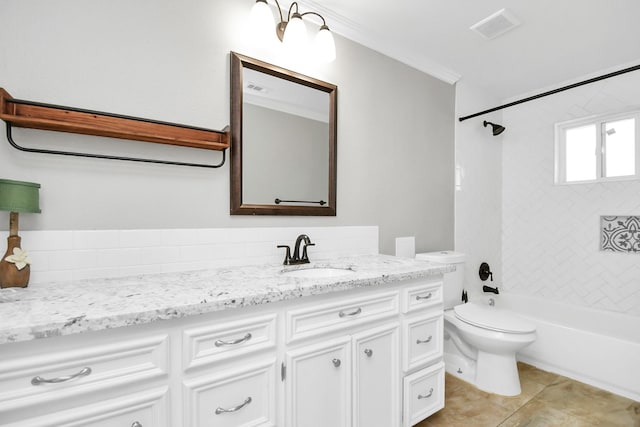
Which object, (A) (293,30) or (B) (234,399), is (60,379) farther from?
(A) (293,30)

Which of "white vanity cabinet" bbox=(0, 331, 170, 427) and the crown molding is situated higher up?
the crown molding

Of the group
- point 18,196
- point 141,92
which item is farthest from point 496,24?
point 18,196

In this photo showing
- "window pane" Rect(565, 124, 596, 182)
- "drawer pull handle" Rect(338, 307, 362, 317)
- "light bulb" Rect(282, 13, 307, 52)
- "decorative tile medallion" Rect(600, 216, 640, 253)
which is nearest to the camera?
"drawer pull handle" Rect(338, 307, 362, 317)

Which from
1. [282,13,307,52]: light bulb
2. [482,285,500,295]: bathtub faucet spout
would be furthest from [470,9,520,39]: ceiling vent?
[482,285,500,295]: bathtub faucet spout

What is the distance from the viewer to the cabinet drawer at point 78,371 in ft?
2.39

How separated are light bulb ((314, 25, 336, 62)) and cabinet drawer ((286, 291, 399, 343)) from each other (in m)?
1.36

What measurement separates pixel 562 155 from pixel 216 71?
305cm

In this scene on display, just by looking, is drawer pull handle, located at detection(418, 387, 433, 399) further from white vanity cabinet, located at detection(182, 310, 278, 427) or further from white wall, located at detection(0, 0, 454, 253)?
white wall, located at detection(0, 0, 454, 253)

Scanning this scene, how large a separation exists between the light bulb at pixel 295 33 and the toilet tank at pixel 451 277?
5.32 feet

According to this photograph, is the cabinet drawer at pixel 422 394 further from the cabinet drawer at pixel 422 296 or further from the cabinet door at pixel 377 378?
the cabinet drawer at pixel 422 296

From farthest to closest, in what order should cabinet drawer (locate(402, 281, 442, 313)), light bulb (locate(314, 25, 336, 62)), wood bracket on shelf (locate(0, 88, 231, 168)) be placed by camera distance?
1. light bulb (locate(314, 25, 336, 62))
2. cabinet drawer (locate(402, 281, 442, 313))
3. wood bracket on shelf (locate(0, 88, 231, 168))

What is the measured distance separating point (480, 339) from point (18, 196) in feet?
7.98

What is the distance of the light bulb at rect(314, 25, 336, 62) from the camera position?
1730 millimetres

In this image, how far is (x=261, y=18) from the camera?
1533 mm
